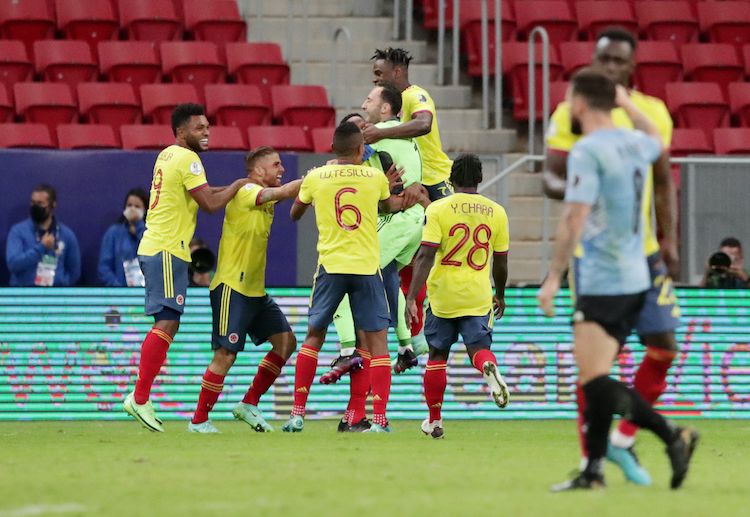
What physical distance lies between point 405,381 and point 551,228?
2490 millimetres

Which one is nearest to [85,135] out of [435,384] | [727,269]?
[435,384]

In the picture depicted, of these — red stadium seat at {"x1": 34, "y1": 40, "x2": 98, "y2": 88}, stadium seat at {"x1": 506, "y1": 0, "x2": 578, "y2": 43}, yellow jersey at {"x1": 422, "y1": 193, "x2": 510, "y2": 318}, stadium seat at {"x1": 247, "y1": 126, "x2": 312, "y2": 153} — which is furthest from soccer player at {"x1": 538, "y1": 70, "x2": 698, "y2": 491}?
stadium seat at {"x1": 506, "y1": 0, "x2": 578, "y2": 43}

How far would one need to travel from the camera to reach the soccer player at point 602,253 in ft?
20.7

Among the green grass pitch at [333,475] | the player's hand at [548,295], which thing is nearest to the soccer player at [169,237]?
the green grass pitch at [333,475]

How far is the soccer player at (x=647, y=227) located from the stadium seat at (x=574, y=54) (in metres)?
10.6

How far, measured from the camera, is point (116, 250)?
44.0 ft

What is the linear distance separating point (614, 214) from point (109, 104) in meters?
10.6

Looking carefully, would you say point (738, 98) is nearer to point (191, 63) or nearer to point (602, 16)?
point (602, 16)

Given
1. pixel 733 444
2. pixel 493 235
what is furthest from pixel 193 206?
pixel 733 444

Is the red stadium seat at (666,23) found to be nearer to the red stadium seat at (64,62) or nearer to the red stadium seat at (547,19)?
the red stadium seat at (547,19)

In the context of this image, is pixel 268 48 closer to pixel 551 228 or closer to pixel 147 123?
pixel 147 123

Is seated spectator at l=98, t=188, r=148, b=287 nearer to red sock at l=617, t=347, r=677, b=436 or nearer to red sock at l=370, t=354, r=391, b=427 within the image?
red sock at l=370, t=354, r=391, b=427

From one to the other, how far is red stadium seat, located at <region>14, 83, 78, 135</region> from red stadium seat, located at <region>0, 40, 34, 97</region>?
1.65ft

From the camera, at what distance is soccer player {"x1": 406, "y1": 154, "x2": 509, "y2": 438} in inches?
408
